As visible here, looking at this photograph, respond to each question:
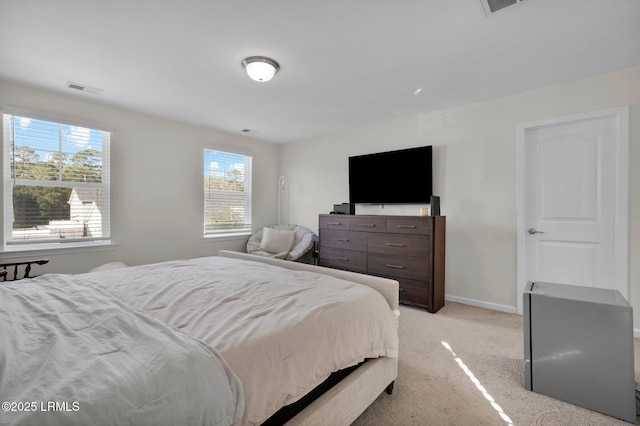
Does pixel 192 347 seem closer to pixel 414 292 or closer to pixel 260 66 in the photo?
pixel 260 66

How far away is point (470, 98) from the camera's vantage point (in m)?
3.27

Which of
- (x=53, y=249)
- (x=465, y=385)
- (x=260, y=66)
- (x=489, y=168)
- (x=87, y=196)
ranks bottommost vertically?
(x=465, y=385)

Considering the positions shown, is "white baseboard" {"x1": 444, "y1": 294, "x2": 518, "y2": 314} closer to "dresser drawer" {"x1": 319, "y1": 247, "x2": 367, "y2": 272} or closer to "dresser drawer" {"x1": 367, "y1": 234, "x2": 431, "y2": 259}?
"dresser drawer" {"x1": 367, "y1": 234, "x2": 431, "y2": 259}

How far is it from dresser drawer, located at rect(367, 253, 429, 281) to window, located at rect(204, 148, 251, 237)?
2.41 metres

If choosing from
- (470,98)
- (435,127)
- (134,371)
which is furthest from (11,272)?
(470,98)

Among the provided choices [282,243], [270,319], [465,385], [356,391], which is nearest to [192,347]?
[270,319]

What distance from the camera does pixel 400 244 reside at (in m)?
3.43

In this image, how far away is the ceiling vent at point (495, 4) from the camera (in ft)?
5.75

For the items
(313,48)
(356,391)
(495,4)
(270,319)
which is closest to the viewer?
(270,319)

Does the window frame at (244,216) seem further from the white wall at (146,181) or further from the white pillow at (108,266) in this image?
the white pillow at (108,266)

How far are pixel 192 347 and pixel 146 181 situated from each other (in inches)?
138

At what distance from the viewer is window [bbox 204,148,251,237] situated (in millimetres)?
4539

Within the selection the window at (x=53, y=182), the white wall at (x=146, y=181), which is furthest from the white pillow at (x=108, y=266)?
Result: the window at (x=53, y=182)

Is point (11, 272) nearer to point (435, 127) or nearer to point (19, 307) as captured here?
point (19, 307)
